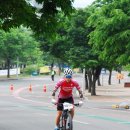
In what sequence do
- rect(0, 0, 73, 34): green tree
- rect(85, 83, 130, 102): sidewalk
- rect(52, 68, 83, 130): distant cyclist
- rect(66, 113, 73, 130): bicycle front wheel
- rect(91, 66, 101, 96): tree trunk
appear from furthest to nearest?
rect(91, 66, 101, 96): tree trunk < rect(85, 83, 130, 102): sidewalk < rect(52, 68, 83, 130): distant cyclist < rect(66, 113, 73, 130): bicycle front wheel < rect(0, 0, 73, 34): green tree

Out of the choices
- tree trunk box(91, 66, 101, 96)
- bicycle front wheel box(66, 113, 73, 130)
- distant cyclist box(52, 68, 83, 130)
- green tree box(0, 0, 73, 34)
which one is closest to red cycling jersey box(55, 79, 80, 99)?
distant cyclist box(52, 68, 83, 130)

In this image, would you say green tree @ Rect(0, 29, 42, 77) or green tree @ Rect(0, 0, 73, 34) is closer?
green tree @ Rect(0, 0, 73, 34)

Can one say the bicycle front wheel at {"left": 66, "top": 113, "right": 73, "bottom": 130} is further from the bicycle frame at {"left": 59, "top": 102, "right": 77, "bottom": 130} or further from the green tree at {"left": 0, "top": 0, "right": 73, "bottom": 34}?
the green tree at {"left": 0, "top": 0, "right": 73, "bottom": 34}

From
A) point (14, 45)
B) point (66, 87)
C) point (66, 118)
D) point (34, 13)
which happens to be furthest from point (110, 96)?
point (14, 45)

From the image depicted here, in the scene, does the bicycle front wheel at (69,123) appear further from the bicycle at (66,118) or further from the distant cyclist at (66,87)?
the distant cyclist at (66,87)

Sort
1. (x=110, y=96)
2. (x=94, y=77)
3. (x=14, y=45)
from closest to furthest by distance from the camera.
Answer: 1. (x=110, y=96)
2. (x=94, y=77)
3. (x=14, y=45)

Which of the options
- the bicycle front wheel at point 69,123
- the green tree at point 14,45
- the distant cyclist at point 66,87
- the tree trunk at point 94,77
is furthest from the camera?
the green tree at point 14,45

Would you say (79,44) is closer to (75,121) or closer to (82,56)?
(82,56)

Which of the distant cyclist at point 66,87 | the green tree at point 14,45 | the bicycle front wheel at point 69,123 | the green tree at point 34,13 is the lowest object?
the bicycle front wheel at point 69,123

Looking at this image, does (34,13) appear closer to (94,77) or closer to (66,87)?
(66,87)

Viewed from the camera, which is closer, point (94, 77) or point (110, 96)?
point (110, 96)

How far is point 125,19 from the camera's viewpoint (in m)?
26.4

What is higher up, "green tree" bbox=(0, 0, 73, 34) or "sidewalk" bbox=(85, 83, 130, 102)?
"green tree" bbox=(0, 0, 73, 34)

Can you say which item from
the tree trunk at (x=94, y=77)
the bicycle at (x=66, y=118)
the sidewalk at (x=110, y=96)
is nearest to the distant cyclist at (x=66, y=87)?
the bicycle at (x=66, y=118)
